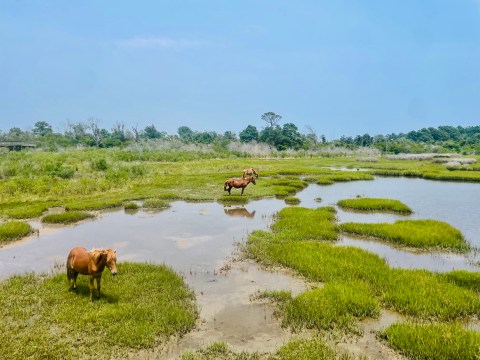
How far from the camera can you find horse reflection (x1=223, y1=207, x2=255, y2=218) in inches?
818

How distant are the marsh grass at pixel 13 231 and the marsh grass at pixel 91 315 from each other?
5.73 meters

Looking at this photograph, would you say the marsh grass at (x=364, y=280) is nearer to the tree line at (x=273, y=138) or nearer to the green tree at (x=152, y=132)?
the tree line at (x=273, y=138)

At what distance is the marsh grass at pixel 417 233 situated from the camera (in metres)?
14.8

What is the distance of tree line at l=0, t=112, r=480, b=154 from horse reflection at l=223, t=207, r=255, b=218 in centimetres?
7498

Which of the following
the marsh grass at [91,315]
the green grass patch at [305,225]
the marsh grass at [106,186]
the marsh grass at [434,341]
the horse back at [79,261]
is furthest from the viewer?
the marsh grass at [106,186]

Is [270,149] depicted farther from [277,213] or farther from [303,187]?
[277,213]

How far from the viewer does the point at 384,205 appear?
22406 mm

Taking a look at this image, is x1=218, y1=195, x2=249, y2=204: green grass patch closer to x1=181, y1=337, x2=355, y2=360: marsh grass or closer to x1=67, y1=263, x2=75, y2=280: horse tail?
x1=67, y1=263, x2=75, y2=280: horse tail

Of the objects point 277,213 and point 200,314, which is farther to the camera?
point 277,213

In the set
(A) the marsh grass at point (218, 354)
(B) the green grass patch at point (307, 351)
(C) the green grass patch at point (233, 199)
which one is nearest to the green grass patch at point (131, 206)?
(C) the green grass patch at point (233, 199)

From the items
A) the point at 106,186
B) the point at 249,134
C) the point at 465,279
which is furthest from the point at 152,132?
the point at 465,279

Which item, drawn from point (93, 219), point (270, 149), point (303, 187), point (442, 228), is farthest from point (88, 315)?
point (270, 149)

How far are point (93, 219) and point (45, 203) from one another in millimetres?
5580

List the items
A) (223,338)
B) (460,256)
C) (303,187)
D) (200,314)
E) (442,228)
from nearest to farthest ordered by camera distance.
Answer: (223,338), (200,314), (460,256), (442,228), (303,187)
